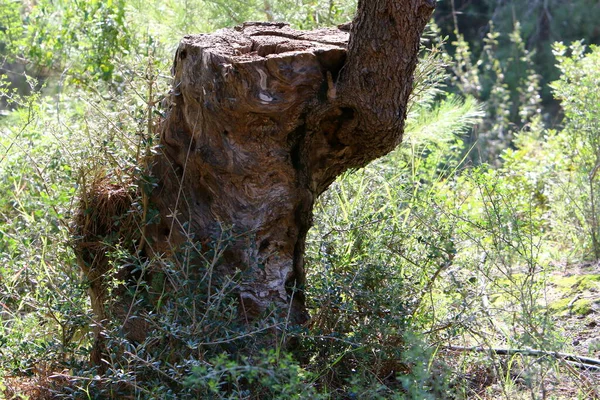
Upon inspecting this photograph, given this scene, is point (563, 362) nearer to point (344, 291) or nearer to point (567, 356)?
point (567, 356)

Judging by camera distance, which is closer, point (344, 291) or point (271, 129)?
point (271, 129)

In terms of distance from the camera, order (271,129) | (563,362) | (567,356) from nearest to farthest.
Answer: (563,362)
(271,129)
(567,356)

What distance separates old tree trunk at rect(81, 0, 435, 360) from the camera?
2555mm

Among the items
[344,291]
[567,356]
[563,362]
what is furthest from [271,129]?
[567,356]

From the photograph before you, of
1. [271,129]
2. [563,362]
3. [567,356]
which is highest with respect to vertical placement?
[271,129]

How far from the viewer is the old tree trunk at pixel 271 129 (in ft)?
8.38

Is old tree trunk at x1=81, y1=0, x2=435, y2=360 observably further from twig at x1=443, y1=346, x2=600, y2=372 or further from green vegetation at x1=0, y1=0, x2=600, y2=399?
twig at x1=443, y1=346, x2=600, y2=372

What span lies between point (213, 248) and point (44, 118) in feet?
5.63

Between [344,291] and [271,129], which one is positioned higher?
[271,129]

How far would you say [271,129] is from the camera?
2.65 m

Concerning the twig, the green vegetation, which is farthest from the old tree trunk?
the twig

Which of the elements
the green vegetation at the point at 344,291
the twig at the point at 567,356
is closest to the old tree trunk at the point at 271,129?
the green vegetation at the point at 344,291

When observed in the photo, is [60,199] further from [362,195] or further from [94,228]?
[362,195]

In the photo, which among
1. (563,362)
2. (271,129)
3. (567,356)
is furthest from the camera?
(567,356)
